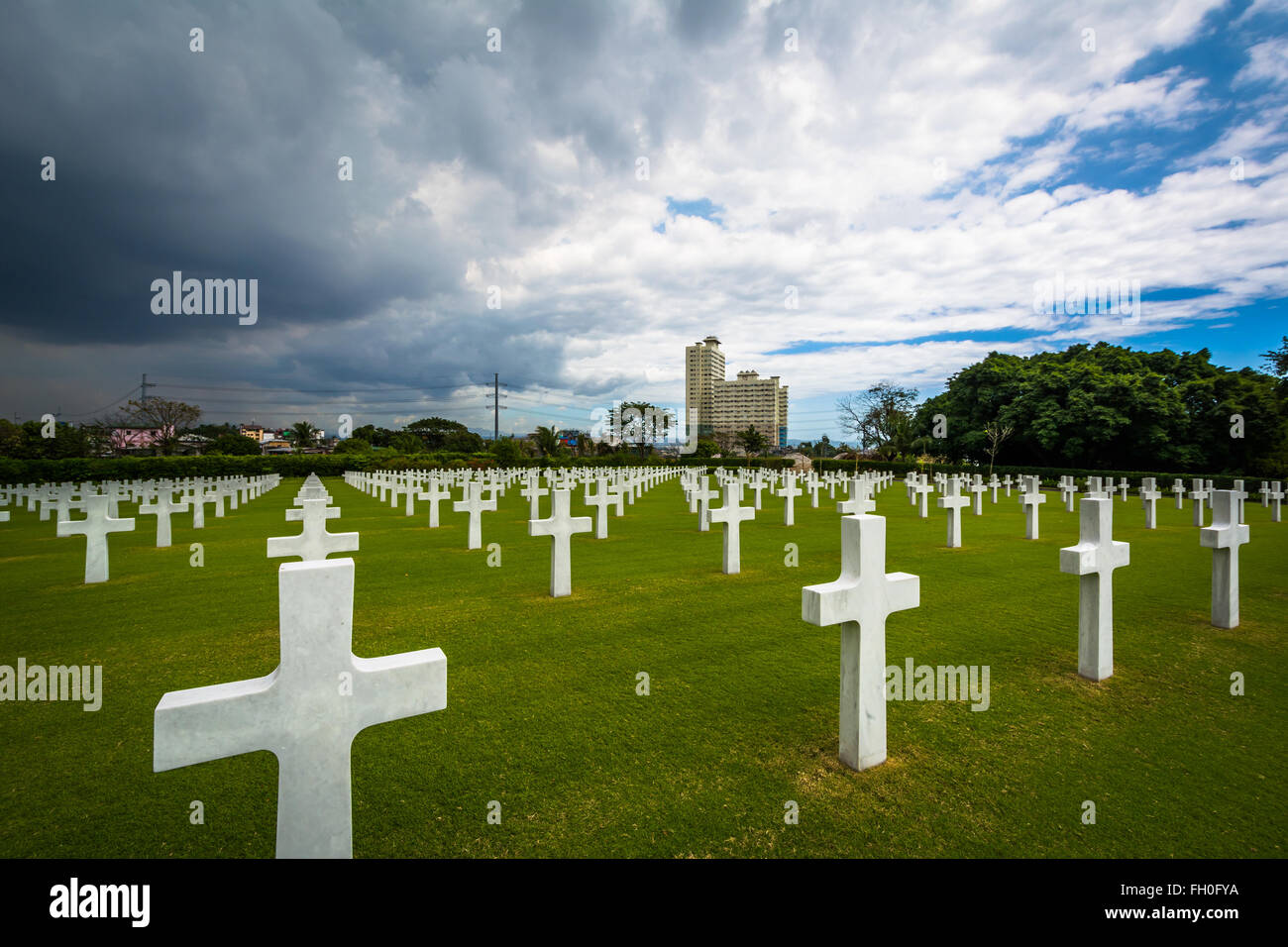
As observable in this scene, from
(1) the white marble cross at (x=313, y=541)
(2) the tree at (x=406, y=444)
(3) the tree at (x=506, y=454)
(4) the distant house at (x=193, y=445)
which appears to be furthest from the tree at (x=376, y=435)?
(1) the white marble cross at (x=313, y=541)

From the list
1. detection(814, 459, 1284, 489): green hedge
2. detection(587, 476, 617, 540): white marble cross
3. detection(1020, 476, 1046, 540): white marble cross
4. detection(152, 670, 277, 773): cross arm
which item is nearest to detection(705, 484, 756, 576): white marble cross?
detection(587, 476, 617, 540): white marble cross

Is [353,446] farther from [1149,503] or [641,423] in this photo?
[1149,503]

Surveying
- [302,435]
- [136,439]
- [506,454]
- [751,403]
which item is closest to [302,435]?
[302,435]

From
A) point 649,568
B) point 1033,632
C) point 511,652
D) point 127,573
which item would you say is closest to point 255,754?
point 511,652

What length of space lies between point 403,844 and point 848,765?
2.25 m

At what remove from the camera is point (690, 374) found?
15325cm

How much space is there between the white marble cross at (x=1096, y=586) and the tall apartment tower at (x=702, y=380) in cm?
14335

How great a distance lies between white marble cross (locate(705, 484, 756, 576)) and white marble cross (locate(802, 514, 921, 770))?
512 cm

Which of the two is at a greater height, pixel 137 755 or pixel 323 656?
pixel 323 656

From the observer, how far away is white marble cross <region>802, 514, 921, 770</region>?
3.02 m

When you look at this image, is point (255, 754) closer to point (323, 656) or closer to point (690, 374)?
point (323, 656)

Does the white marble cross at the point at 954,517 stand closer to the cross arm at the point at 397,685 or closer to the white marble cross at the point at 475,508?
the white marble cross at the point at 475,508

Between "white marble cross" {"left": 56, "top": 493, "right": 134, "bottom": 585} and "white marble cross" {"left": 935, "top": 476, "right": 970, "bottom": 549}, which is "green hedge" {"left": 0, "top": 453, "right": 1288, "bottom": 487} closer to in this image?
"white marble cross" {"left": 935, "top": 476, "right": 970, "bottom": 549}

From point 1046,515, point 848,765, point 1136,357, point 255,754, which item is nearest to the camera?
point 848,765
